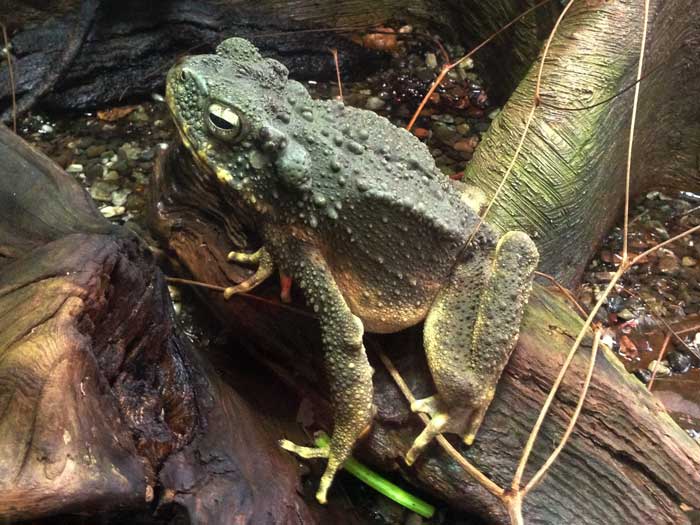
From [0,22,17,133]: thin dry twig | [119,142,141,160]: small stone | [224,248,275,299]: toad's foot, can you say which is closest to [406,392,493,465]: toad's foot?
[224,248,275,299]: toad's foot

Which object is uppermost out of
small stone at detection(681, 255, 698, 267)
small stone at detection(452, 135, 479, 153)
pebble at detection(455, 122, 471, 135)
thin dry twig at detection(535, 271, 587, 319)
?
pebble at detection(455, 122, 471, 135)

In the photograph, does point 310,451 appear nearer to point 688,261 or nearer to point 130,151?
point 130,151

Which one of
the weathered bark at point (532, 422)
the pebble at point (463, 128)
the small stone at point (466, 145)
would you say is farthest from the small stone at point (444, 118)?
the weathered bark at point (532, 422)

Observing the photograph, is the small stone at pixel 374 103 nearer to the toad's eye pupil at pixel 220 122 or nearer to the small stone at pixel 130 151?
the small stone at pixel 130 151

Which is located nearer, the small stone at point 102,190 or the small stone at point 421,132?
the small stone at point 102,190

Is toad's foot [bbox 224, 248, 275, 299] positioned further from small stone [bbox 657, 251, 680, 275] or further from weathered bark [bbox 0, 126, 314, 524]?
small stone [bbox 657, 251, 680, 275]

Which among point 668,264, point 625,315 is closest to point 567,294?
point 625,315
